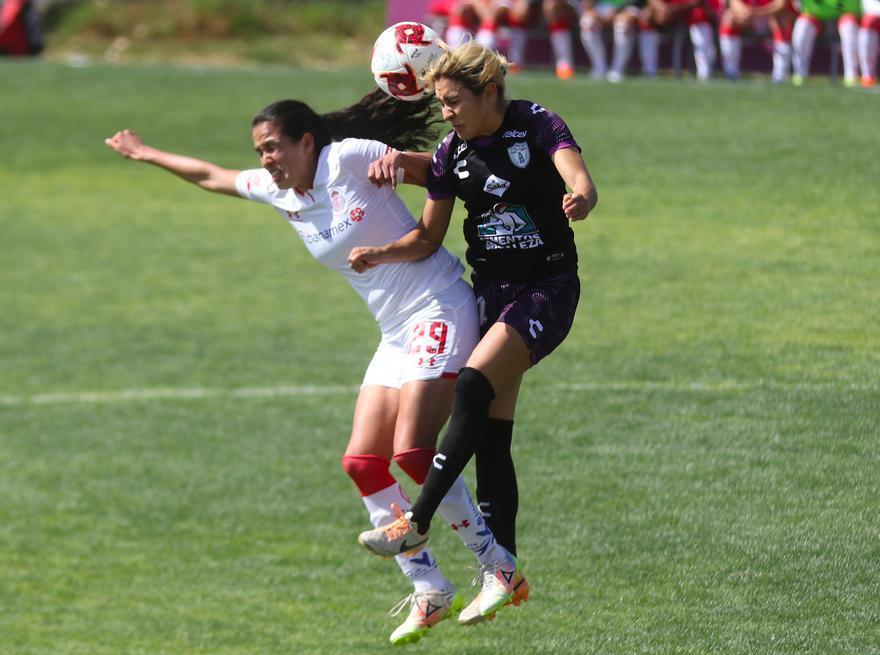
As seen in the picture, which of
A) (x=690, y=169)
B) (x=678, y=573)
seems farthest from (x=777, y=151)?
(x=678, y=573)

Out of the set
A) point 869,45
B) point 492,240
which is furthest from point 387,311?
point 869,45

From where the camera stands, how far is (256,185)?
780 centimetres

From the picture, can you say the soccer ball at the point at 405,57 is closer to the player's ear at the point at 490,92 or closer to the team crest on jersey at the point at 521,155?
the player's ear at the point at 490,92

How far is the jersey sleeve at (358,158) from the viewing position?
7434mm

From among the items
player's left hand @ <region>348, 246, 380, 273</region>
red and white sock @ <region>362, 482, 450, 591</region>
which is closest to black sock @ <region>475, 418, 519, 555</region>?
red and white sock @ <region>362, 482, 450, 591</region>

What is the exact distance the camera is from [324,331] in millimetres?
20688

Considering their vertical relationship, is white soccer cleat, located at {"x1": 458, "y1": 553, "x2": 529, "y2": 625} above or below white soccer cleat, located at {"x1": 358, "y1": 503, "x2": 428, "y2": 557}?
below

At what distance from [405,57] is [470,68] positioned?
816mm

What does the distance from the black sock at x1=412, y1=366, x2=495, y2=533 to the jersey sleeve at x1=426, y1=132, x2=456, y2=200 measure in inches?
34.6

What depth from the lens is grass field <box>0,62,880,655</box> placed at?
41.1 feet

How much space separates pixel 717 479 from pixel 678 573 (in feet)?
4.87

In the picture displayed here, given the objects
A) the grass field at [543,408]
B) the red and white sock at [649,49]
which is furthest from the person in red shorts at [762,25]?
the red and white sock at [649,49]

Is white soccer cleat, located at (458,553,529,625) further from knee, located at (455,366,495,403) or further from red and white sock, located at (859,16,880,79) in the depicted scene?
red and white sock, located at (859,16,880,79)

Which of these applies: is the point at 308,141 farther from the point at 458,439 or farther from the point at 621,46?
the point at 621,46
